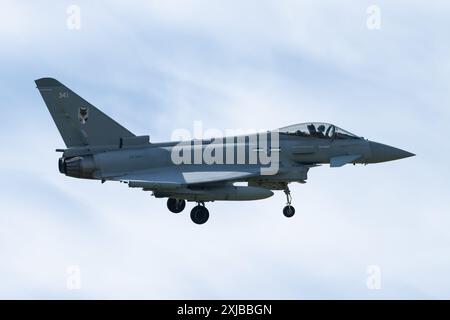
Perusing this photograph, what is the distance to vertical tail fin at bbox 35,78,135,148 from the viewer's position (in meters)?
33.7

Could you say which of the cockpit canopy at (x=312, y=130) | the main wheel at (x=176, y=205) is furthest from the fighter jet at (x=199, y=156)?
the main wheel at (x=176, y=205)

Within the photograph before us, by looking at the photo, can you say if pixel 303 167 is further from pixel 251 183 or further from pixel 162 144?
pixel 162 144

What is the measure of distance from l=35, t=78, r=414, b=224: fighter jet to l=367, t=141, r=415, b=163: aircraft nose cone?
3cm

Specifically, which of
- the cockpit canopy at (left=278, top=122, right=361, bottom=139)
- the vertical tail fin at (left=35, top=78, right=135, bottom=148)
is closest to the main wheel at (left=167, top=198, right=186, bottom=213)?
the vertical tail fin at (left=35, top=78, right=135, bottom=148)

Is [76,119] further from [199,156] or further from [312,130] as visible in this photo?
[312,130]

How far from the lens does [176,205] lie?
3531 centimetres

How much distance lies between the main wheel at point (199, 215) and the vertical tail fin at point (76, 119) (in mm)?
2824

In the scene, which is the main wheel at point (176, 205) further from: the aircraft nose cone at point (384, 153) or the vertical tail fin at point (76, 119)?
the aircraft nose cone at point (384, 153)

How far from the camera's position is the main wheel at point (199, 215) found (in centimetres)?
3347

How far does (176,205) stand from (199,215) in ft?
A: 6.42

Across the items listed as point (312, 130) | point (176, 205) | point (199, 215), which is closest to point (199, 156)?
point (199, 215)

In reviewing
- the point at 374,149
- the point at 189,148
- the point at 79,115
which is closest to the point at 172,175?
the point at 189,148

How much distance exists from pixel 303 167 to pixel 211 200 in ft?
9.81

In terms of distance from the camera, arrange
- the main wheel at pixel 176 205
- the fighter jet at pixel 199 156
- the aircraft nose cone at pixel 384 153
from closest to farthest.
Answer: the fighter jet at pixel 199 156 → the aircraft nose cone at pixel 384 153 → the main wheel at pixel 176 205
